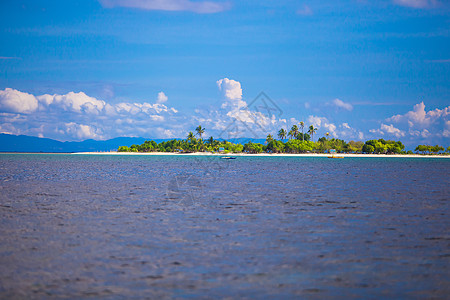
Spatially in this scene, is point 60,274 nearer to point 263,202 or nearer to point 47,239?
point 47,239

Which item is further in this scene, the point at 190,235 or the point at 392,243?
the point at 190,235

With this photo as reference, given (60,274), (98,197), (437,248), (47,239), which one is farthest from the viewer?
(98,197)

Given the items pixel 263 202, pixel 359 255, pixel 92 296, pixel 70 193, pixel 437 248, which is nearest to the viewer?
pixel 92 296

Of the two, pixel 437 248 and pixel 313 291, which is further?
pixel 437 248

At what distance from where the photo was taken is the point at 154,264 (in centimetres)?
2266

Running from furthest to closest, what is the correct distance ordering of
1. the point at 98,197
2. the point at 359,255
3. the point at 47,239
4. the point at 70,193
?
the point at 70,193 → the point at 98,197 → the point at 47,239 → the point at 359,255

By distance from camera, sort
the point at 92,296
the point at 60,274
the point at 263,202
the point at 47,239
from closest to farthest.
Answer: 1. the point at 92,296
2. the point at 60,274
3. the point at 47,239
4. the point at 263,202

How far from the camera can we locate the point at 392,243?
28000 millimetres

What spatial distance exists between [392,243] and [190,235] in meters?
13.5

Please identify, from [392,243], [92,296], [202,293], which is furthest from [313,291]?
[392,243]

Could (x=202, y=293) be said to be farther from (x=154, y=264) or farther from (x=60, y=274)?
(x=60, y=274)

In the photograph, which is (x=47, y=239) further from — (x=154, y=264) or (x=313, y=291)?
(x=313, y=291)

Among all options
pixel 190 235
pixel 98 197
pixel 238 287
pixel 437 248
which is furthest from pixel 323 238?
pixel 98 197

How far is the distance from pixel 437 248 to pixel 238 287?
48.2 ft
